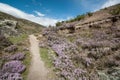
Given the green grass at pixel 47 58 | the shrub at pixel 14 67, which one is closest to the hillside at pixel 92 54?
the green grass at pixel 47 58

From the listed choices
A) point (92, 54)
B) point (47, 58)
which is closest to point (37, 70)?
point (47, 58)

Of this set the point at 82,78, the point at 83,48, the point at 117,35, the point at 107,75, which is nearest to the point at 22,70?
the point at 82,78

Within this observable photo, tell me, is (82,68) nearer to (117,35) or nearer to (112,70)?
(112,70)

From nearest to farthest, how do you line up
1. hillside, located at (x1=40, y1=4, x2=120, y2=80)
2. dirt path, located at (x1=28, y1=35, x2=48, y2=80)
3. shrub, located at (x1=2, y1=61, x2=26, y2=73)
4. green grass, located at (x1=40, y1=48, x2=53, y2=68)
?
dirt path, located at (x1=28, y1=35, x2=48, y2=80), shrub, located at (x1=2, y1=61, x2=26, y2=73), hillside, located at (x1=40, y1=4, x2=120, y2=80), green grass, located at (x1=40, y1=48, x2=53, y2=68)

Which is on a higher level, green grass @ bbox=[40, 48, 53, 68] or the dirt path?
green grass @ bbox=[40, 48, 53, 68]

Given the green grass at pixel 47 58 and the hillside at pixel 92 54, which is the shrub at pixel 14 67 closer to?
the green grass at pixel 47 58

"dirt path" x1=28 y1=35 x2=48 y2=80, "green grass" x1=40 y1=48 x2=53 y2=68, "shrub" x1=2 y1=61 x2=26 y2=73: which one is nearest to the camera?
"dirt path" x1=28 y1=35 x2=48 y2=80

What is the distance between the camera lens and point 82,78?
12.4 meters

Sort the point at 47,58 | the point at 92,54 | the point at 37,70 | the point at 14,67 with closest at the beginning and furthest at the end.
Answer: the point at 37,70 → the point at 14,67 → the point at 47,58 → the point at 92,54

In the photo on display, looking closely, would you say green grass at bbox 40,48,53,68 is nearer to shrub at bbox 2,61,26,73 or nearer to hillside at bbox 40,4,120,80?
hillside at bbox 40,4,120,80

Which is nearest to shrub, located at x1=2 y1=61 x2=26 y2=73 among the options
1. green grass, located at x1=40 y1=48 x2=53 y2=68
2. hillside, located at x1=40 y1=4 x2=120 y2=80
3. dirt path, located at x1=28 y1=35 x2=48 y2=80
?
dirt path, located at x1=28 y1=35 x2=48 y2=80

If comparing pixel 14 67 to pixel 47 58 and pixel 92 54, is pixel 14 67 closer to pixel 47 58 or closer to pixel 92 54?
pixel 47 58

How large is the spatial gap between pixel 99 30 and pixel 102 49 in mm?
6824

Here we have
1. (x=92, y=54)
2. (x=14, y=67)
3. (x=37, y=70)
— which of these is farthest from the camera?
(x=92, y=54)
